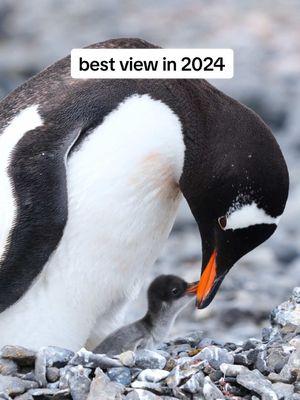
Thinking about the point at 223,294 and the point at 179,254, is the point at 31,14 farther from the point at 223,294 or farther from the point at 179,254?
the point at 223,294

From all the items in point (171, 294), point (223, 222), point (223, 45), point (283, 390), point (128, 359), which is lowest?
point (283, 390)

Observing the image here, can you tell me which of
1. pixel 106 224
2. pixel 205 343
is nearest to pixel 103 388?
pixel 205 343

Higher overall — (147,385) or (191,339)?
(191,339)

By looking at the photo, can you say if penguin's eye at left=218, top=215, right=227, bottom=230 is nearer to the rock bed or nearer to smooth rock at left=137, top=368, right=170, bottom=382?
the rock bed

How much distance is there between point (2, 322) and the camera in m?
5.18

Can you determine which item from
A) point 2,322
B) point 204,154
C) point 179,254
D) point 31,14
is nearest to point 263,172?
point 204,154

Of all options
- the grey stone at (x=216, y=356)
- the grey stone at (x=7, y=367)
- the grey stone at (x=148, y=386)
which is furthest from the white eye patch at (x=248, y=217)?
the grey stone at (x=7, y=367)

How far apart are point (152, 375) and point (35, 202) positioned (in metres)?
0.99

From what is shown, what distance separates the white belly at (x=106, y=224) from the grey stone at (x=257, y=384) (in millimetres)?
1098

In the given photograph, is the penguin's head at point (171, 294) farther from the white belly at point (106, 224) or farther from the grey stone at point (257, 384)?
the grey stone at point (257, 384)

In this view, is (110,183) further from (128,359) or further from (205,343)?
(128,359)

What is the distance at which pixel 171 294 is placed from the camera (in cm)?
593

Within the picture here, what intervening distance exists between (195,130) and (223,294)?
13.7ft

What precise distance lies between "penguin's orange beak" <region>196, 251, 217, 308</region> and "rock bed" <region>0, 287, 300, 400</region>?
1.86ft
